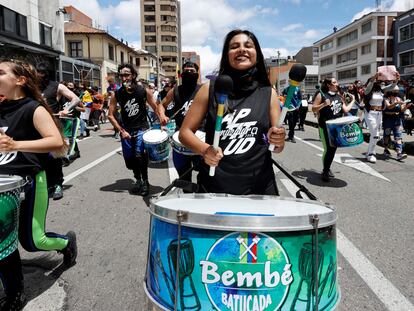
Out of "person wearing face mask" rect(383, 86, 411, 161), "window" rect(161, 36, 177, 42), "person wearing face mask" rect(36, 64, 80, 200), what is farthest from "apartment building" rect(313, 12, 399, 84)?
"person wearing face mask" rect(36, 64, 80, 200)

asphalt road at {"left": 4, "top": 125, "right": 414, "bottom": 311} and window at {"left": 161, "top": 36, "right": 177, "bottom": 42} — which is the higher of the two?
window at {"left": 161, "top": 36, "right": 177, "bottom": 42}

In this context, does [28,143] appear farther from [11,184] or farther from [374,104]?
[374,104]

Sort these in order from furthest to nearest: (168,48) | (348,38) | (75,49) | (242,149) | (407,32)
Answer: (168,48) < (348,38) < (407,32) < (75,49) < (242,149)

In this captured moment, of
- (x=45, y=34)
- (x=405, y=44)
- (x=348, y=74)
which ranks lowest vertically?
(x=45, y=34)

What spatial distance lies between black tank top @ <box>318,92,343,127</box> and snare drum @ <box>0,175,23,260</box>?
5.67 meters

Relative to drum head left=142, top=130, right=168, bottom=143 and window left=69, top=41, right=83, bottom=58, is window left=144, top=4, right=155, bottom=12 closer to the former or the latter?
window left=69, top=41, right=83, bottom=58

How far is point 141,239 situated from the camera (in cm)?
424

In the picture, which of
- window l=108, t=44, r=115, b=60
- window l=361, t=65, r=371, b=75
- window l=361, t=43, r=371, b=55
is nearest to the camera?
window l=108, t=44, r=115, b=60

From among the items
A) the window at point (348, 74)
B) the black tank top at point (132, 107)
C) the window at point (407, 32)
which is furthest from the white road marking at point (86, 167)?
the window at point (348, 74)

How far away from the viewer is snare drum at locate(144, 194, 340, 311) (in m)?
1.48

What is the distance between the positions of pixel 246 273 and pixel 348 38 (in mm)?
82309

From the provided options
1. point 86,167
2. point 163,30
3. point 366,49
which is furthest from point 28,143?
point 163,30

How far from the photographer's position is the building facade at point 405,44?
52.0 m

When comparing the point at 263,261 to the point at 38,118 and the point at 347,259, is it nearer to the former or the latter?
the point at 38,118
